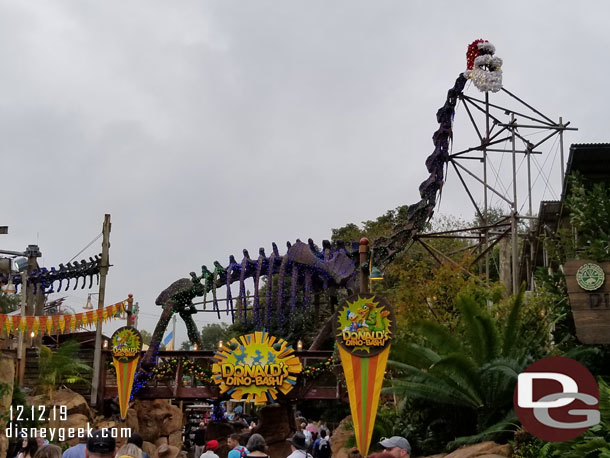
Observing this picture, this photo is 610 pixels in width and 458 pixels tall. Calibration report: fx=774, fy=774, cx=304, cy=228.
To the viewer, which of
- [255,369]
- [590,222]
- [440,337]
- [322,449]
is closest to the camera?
[590,222]

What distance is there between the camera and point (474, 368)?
1348 centimetres

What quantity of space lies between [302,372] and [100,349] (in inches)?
246

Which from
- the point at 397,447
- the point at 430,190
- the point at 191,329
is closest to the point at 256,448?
the point at 397,447

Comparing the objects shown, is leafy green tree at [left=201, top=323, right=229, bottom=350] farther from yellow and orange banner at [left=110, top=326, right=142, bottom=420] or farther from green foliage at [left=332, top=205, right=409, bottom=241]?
yellow and orange banner at [left=110, top=326, right=142, bottom=420]

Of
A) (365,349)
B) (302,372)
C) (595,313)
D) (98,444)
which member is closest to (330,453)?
(302,372)

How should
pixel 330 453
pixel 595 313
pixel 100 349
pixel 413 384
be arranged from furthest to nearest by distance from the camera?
pixel 100 349 → pixel 330 453 → pixel 413 384 → pixel 595 313

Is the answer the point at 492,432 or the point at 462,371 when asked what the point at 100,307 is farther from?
the point at 492,432

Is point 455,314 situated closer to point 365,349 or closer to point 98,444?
point 365,349

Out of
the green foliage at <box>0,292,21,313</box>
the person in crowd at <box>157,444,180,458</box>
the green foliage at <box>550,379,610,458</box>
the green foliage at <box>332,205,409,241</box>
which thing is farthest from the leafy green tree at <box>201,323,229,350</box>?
→ the green foliage at <box>550,379,610,458</box>

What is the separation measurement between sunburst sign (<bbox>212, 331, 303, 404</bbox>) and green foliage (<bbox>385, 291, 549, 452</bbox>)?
5483 millimetres

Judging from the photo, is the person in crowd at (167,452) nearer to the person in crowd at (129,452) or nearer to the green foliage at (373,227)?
the person in crowd at (129,452)

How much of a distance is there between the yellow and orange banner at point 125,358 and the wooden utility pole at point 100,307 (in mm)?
1396

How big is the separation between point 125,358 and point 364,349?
33.5 ft

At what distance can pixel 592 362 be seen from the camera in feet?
39.8
